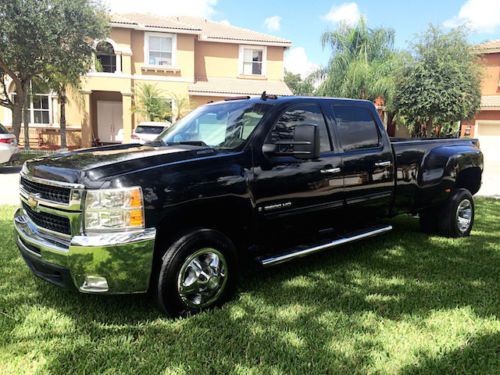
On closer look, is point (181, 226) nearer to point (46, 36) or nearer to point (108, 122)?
point (46, 36)

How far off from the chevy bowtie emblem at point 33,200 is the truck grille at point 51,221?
0.21 feet

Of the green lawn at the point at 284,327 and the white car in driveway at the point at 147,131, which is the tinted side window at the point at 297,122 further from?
the white car in driveway at the point at 147,131

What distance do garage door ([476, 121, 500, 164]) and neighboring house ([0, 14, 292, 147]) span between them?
1148cm

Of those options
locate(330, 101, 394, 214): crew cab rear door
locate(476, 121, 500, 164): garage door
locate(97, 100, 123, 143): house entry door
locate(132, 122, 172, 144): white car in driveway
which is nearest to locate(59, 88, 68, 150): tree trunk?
locate(97, 100, 123, 143): house entry door

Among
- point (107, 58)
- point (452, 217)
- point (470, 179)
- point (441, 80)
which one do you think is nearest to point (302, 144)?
point (452, 217)

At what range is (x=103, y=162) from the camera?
329 cm

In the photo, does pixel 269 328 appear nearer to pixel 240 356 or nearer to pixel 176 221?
pixel 240 356

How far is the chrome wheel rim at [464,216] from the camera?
6.21 meters

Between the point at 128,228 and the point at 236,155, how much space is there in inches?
45.3

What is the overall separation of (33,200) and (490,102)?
2629 centimetres

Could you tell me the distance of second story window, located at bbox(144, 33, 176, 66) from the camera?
23.0m

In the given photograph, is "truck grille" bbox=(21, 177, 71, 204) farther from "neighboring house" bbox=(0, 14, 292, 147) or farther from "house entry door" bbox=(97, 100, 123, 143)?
"house entry door" bbox=(97, 100, 123, 143)

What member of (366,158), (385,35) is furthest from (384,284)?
(385,35)

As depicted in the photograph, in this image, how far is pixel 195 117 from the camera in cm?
475
